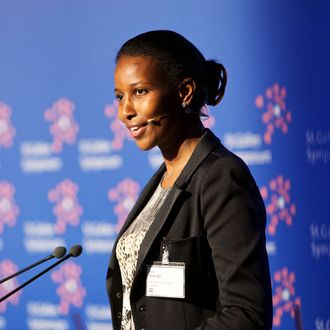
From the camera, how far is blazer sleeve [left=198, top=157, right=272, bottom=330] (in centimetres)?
132

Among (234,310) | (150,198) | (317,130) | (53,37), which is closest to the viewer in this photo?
(234,310)

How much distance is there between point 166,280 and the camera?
1.44m

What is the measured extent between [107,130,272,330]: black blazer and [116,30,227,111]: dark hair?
116 millimetres

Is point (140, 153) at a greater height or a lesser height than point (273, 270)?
greater

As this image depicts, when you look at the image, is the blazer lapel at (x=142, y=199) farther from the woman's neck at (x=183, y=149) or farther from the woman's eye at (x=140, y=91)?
the woman's eye at (x=140, y=91)

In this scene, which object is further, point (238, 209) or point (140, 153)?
point (140, 153)

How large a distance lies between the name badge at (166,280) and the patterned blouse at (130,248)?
77 mm

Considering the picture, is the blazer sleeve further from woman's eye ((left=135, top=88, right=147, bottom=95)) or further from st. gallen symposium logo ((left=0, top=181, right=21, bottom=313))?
st. gallen symposium logo ((left=0, top=181, right=21, bottom=313))

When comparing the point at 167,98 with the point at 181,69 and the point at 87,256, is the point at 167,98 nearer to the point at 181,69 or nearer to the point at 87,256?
the point at 181,69

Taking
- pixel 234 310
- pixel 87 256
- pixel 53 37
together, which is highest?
pixel 53 37

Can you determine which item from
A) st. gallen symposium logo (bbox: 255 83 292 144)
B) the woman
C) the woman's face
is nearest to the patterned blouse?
the woman

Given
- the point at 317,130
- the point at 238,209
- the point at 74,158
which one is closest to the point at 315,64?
the point at 317,130

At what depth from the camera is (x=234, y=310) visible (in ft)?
4.35

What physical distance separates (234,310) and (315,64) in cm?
163
